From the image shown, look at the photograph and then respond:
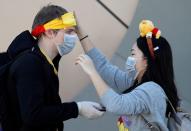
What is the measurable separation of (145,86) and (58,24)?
531 mm

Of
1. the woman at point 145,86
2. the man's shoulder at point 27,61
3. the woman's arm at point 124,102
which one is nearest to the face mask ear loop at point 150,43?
the woman at point 145,86

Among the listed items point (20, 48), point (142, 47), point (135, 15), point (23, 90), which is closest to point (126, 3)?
point (135, 15)

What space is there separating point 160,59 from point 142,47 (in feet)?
0.42

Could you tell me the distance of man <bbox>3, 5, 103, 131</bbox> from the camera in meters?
2.09

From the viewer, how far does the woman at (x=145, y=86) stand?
7.13 feet

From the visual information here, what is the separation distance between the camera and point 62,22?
2.29 meters

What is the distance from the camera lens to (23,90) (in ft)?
6.80

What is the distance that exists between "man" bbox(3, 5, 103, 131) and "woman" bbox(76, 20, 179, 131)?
14cm

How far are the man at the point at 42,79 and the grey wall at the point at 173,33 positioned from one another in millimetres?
831

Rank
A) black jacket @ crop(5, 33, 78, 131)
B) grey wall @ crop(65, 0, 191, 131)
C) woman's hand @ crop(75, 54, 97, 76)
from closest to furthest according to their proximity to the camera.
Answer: black jacket @ crop(5, 33, 78, 131) → woman's hand @ crop(75, 54, 97, 76) → grey wall @ crop(65, 0, 191, 131)

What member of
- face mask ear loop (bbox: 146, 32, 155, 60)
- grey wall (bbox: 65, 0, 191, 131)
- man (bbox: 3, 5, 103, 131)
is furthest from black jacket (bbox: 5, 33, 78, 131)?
grey wall (bbox: 65, 0, 191, 131)

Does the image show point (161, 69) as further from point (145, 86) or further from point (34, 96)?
point (34, 96)

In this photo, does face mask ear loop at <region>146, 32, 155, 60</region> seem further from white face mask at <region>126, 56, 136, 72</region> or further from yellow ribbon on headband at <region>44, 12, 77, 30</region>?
yellow ribbon on headband at <region>44, 12, 77, 30</region>

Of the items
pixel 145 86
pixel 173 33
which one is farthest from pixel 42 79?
pixel 173 33
